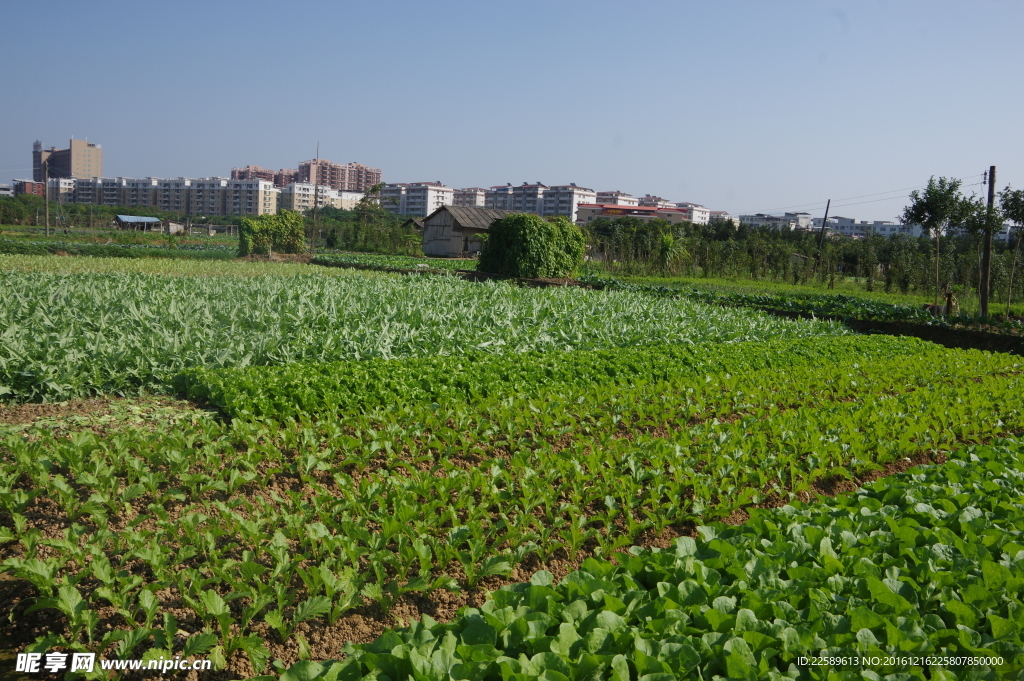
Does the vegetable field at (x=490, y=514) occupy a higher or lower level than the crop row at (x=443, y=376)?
lower

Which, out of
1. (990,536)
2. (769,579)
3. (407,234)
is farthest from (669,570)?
(407,234)

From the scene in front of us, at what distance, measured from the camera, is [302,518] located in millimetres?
4078

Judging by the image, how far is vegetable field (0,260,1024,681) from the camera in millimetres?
2971

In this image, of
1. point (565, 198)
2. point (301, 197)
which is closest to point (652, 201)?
point (565, 198)

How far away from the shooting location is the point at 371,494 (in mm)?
4570

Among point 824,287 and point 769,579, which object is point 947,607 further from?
point 824,287

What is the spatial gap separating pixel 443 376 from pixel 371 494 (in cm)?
353

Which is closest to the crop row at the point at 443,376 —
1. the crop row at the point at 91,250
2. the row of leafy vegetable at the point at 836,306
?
the row of leafy vegetable at the point at 836,306

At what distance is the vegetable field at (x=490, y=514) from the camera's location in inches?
117

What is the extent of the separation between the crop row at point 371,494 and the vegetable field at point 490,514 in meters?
0.03

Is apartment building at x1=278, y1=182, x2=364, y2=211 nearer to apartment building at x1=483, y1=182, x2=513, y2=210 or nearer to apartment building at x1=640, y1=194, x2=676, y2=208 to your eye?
apartment building at x1=483, y1=182, x2=513, y2=210

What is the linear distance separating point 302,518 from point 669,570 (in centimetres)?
220

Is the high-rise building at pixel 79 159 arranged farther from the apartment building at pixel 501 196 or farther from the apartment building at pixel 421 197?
the apartment building at pixel 501 196

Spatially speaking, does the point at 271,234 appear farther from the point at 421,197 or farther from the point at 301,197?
the point at 421,197
